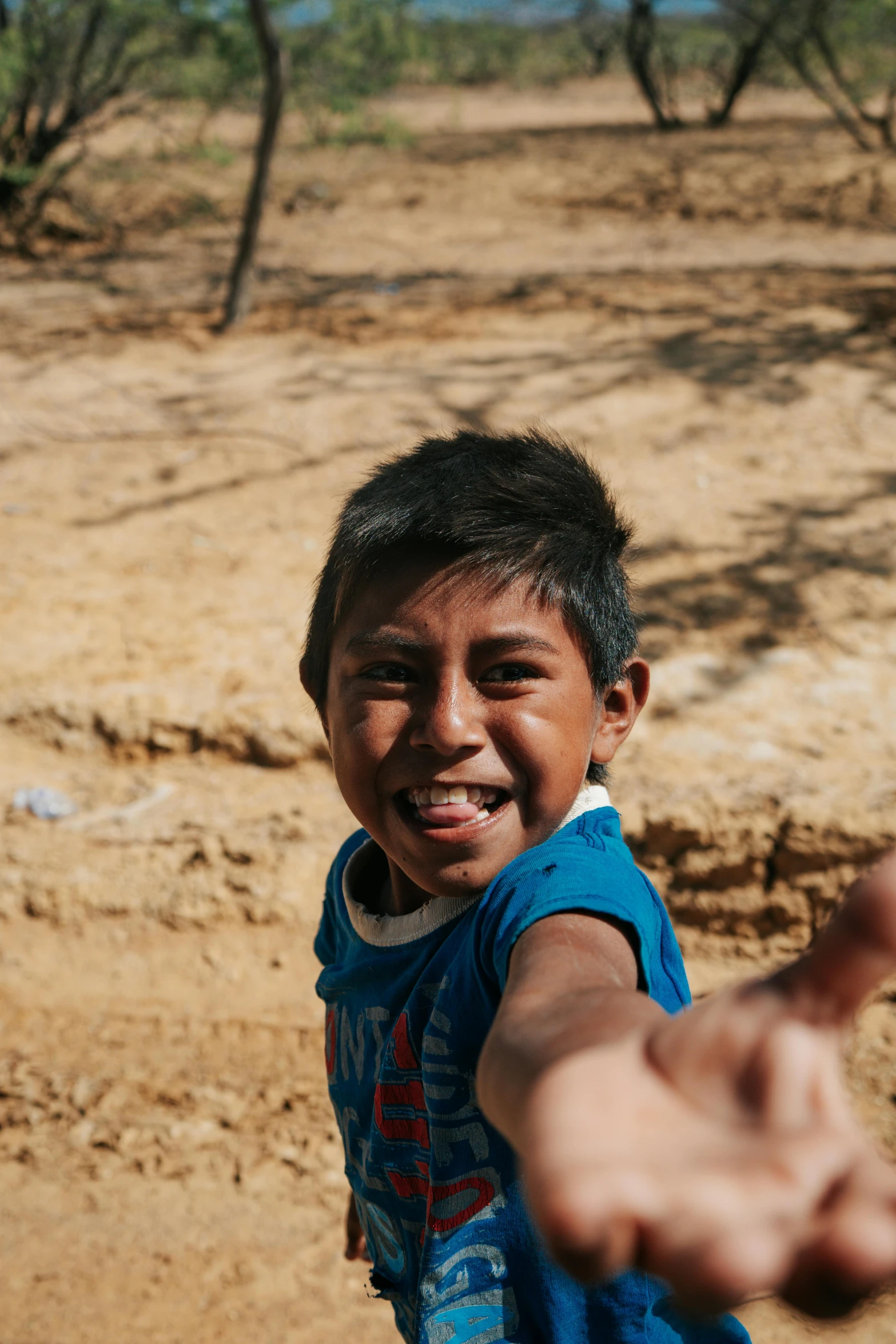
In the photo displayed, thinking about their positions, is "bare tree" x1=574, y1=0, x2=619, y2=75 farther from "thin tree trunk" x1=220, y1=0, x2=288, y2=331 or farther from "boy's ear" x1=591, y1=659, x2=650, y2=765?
"boy's ear" x1=591, y1=659, x2=650, y2=765

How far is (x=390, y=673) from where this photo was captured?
1.26 meters

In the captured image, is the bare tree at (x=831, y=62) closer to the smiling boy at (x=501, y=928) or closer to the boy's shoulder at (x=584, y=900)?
the smiling boy at (x=501, y=928)

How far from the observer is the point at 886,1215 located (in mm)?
533

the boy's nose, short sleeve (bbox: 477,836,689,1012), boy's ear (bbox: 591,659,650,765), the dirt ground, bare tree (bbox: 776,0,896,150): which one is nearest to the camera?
short sleeve (bbox: 477,836,689,1012)

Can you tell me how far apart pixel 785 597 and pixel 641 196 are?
287 inches

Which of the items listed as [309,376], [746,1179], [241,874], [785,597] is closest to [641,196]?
[309,376]

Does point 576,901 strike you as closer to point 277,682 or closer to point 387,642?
point 387,642

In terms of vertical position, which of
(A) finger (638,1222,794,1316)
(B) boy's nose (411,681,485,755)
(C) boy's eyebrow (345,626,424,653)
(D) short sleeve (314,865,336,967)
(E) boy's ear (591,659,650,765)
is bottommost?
(D) short sleeve (314,865,336,967)

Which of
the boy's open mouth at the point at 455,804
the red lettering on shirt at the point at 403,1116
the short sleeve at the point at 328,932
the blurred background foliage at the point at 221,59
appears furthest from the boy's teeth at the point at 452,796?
the blurred background foliage at the point at 221,59

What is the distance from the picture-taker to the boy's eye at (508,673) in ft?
4.04

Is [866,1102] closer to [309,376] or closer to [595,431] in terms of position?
[595,431]

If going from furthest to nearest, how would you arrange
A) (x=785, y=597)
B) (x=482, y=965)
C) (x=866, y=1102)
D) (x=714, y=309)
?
(x=714, y=309)
(x=785, y=597)
(x=866, y=1102)
(x=482, y=965)

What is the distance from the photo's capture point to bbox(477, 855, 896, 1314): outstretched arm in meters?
0.54

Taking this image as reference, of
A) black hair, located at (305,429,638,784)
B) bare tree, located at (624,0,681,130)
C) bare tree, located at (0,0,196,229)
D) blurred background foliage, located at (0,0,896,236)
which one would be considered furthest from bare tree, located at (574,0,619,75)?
black hair, located at (305,429,638,784)
